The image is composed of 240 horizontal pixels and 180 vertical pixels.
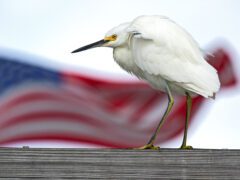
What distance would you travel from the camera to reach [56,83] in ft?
37.1

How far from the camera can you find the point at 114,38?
5.04 m

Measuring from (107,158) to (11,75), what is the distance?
27.5ft

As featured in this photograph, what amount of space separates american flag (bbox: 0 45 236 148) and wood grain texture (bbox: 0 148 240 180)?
7.43 meters

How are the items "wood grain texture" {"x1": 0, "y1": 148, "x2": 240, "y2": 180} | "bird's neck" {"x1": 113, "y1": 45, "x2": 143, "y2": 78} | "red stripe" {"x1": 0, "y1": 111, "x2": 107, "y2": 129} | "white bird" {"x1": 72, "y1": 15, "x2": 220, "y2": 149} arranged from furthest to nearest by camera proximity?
1. "red stripe" {"x1": 0, "y1": 111, "x2": 107, "y2": 129}
2. "bird's neck" {"x1": 113, "y1": 45, "x2": 143, "y2": 78}
3. "white bird" {"x1": 72, "y1": 15, "x2": 220, "y2": 149}
4. "wood grain texture" {"x1": 0, "y1": 148, "x2": 240, "y2": 180}

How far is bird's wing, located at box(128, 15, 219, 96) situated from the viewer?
451cm

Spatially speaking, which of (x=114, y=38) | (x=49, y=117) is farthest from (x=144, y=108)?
(x=114, y=38)

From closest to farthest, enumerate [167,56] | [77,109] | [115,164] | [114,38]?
[115,164] → [167,56] → [114,38] → [77,109]

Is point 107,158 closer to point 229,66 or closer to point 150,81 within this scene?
point 150,81

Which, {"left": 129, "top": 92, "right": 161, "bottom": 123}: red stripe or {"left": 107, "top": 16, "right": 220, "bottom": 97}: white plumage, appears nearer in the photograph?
{"left": 107, "top": 16, "right": 220, "bottom": 97}: white plumage

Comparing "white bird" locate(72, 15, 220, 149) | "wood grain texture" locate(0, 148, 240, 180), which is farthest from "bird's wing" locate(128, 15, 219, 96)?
"wood grain texture" locate(0, 148, 240, 180)

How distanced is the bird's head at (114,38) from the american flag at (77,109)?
17.8 ft

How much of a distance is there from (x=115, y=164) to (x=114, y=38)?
80.6 inches

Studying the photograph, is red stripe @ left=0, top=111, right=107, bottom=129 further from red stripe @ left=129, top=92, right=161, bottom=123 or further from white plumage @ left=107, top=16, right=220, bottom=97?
white plumage @ left=107, top=16, right=220, bottom=97

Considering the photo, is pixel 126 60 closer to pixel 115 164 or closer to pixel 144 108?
pixel 115 164
